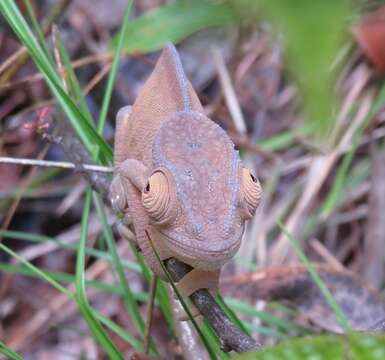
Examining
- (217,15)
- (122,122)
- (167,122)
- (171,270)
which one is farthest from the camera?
(217,15)

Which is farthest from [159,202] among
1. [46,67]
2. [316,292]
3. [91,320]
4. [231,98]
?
[231,98]

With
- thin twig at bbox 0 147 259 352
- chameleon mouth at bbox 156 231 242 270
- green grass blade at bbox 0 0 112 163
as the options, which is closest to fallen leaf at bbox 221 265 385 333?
green grass blade at bbox 0 0 112 163

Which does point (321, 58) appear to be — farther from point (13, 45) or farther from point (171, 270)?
point (13, 45)

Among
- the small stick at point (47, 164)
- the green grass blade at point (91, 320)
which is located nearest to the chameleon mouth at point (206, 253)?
the green grass blade at point (91, 320)

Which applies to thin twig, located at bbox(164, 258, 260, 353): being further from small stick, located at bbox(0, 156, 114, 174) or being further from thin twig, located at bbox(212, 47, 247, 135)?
thin twig, located at bbox(212, 47, 247, 135)

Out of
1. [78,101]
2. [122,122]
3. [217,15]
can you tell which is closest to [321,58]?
[122,122]

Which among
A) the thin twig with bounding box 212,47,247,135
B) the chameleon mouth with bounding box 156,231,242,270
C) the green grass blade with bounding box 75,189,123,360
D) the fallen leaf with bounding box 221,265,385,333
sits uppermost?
the chameleon mouth with bounding box 156,231,242,270
